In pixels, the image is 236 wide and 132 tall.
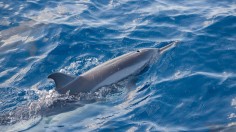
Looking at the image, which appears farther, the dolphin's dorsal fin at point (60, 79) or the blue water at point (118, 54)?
the dolphin's dorsal fin at point (60, 79)

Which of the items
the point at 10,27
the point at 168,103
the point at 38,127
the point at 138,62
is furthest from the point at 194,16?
the point at 38,127

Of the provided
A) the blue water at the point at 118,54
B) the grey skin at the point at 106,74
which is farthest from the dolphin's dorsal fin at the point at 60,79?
the blue water at the point at 118,54

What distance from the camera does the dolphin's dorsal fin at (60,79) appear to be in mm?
9633

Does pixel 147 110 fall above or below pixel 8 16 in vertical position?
below

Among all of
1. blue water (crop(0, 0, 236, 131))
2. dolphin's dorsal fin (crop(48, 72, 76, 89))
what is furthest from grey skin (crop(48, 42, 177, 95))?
blue water (crop(0, 0, 236, 131))

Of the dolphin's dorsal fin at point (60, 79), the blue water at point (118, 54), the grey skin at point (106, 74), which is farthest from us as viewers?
the grey skin at point (106, 74)

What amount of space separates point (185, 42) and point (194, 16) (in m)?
2.60

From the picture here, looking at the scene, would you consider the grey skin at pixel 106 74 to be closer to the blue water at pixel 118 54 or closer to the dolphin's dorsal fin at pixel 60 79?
the dolphin's dorsal fin at pixel 60 79

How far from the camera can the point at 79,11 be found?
1638 cm

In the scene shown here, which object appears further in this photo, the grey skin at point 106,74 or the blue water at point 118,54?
the grey skin at point 106,74

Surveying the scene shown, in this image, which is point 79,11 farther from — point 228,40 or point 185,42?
point 228,40

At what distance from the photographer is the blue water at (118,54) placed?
Answer: 9.19 m

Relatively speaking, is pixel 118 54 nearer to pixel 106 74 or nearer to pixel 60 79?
pixel 106 74

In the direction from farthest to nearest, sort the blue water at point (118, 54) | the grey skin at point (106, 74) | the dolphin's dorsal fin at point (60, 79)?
the grey skin at point (106, 74), the dolphin's dorsal fin at point (60, 79), the blue water at point (118, 54)
